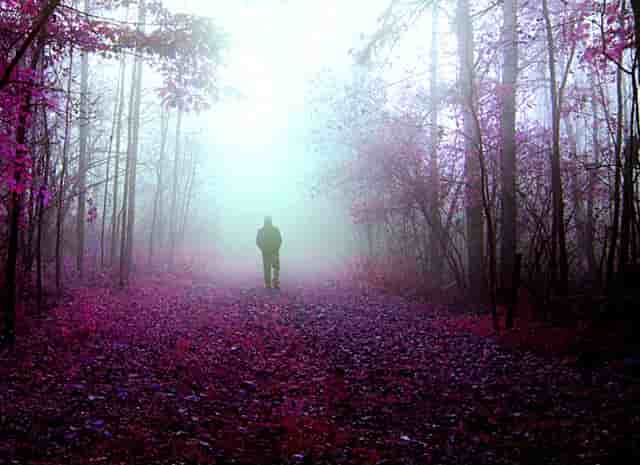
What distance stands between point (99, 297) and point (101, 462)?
8455 millimetres

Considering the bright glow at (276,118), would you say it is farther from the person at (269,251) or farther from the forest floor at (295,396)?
the forest floor at (295,396)

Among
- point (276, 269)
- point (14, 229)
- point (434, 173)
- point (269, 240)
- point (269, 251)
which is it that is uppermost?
point (434, 173)

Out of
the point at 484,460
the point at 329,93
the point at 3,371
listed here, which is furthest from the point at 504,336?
the point at 329,93

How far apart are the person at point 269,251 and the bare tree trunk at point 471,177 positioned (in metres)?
6.29

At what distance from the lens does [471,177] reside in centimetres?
1273

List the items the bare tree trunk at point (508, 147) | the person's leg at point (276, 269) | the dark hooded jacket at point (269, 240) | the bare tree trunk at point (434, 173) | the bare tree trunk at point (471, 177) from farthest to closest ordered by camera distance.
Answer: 1. the dark hooded jacket at point (269, 240)
2. the person's leg at point (276, 269)
3. the bare tree trunk at point (434, 173)
4. the bare tree trunk at point (471, 177)
5. the bare tree trunk at point (508, 147)

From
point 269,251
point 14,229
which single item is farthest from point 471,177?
point 14,229

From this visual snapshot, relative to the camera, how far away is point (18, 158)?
7.42 metres

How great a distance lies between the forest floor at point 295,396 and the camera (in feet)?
15.7

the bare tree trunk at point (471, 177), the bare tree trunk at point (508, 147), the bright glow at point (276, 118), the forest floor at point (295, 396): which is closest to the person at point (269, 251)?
the bright glow at point (276, 118)

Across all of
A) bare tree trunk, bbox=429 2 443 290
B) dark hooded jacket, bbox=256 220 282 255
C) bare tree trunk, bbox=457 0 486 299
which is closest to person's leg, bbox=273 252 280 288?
dark hooded jacket, bbox=256 220 282 255

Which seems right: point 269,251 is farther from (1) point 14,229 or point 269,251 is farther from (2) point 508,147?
(1) point 14,229

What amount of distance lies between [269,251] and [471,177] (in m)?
7.02

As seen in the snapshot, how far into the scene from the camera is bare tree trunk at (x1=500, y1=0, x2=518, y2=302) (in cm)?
1131
